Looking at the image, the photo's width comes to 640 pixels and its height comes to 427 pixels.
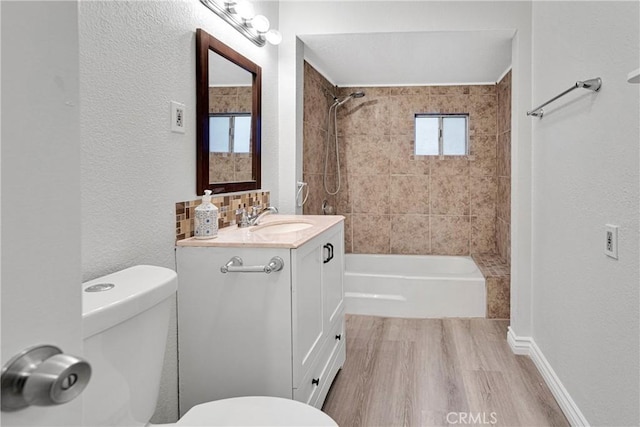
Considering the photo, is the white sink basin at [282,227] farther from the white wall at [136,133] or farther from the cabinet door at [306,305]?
the white wall at [136,133]

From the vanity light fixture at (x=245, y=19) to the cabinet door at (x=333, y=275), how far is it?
1.14 meters

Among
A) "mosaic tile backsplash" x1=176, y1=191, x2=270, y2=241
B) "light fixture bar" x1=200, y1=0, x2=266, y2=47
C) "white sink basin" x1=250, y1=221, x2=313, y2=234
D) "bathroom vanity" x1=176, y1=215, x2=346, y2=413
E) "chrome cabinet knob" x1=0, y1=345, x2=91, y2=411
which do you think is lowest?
"bathroom vanity" x1=176, y1=215, x2=346, y2=413

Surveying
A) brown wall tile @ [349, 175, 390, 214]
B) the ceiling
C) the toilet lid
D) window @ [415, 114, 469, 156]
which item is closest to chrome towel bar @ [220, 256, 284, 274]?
the toilet lid

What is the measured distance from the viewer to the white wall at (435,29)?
9.61 ft

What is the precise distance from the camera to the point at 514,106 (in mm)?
2963

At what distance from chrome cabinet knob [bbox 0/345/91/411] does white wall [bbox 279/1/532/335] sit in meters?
2.75

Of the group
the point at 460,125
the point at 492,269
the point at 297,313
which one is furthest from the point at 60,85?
the point at 460,125

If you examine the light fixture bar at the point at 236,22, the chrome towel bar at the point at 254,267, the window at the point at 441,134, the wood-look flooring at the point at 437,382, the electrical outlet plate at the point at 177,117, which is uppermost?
the light fixture bar at the point at 236,22

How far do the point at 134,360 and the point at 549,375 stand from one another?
7.01ft

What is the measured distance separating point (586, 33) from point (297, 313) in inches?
63.2

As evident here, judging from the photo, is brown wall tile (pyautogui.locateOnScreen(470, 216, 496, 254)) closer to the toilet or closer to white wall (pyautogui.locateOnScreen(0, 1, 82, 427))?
the toilet

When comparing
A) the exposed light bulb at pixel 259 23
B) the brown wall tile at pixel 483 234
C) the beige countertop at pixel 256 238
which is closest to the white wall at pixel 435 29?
the exposed light bulb at pixel 259 23

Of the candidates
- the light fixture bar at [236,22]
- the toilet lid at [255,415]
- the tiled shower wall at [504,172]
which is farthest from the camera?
the tiled shower wall at [504,172]

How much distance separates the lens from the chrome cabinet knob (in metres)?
0.38
